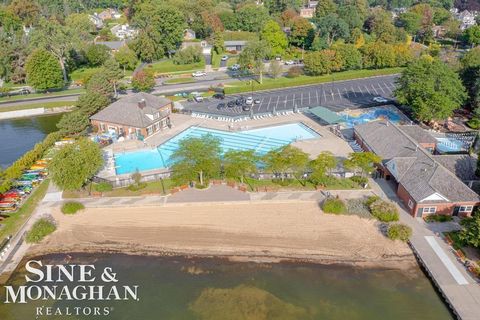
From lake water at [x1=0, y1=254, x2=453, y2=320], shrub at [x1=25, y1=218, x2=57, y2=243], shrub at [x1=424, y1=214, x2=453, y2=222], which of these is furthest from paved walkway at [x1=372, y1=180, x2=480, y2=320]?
shrub at [x1=25, y1=218, x2=57, y2=243]

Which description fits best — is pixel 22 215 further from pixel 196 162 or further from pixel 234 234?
pixel 234 234

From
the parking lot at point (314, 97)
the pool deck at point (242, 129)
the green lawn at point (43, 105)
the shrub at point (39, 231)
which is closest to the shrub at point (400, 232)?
the pool deck at point (242, 129)

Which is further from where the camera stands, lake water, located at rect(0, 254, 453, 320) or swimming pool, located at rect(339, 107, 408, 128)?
swimming pool, located at rect(339, 107, 408, 128)

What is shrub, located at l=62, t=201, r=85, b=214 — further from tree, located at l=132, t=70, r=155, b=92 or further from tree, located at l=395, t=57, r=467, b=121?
tree, located at l=395, t=57, r=467, b=121

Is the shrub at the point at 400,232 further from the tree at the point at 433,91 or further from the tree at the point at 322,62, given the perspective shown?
the tree at the point at 322,62

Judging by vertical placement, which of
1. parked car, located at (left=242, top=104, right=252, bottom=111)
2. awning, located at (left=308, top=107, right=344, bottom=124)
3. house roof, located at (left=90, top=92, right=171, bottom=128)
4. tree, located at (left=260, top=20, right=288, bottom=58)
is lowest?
parked car, located at (left=242, top=104, right=252, bottom=111)

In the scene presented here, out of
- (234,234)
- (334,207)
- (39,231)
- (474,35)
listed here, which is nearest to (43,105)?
(39,231)

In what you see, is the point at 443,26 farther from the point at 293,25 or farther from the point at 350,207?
the point at 350,207
